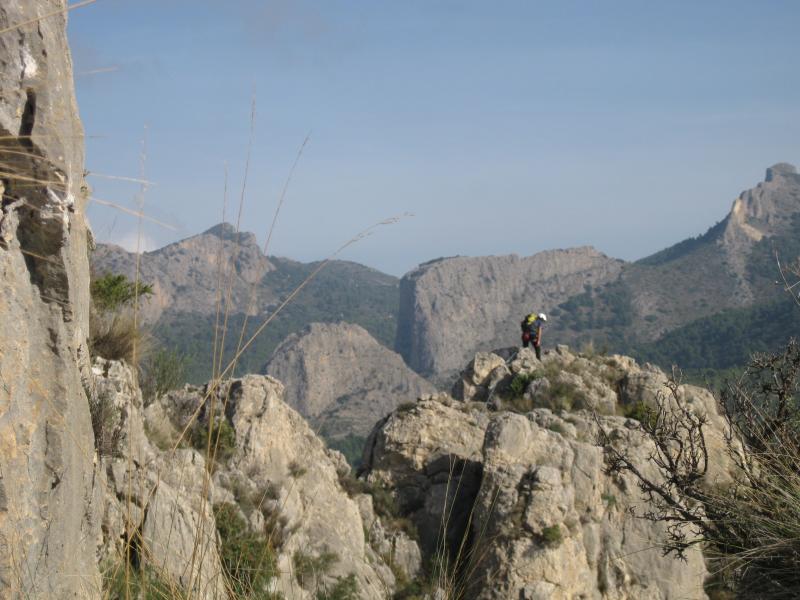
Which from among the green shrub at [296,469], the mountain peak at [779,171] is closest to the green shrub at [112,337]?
the green shrub at [296,469]

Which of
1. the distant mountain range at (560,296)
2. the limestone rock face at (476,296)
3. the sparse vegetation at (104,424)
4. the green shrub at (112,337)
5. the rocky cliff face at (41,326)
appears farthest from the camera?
the limestone rock face at (476,296)

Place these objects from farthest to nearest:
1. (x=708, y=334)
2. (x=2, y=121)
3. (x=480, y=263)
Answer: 1. (x=480, y=263)
2. (x=708, y=334)
3. (x=2, y=121)

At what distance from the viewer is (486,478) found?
12.2 metres

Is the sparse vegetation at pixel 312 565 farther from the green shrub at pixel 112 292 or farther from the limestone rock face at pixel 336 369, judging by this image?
the limestone rock face at pixel 336 369

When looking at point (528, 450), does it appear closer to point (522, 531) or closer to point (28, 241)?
point (522, 531)

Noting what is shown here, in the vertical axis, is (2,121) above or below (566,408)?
above

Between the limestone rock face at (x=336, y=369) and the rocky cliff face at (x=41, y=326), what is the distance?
11455cm

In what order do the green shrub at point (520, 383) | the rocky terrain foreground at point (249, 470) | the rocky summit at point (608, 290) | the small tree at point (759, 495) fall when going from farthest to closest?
the rocky summit at point (608, 290)
the green shrub at point (520, 383)
the small tree at point (759, 495)
the rocky terrain foreground at point (249, 470)

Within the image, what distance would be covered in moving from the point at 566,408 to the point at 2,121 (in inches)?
555

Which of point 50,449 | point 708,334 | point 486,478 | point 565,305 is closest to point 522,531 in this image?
point 486,478

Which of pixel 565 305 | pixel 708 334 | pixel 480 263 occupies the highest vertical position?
pixel 480 263

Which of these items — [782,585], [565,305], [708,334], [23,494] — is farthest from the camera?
[565,305]

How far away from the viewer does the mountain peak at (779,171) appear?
Answer: 18738 centimetres

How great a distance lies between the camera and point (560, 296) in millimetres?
176625
